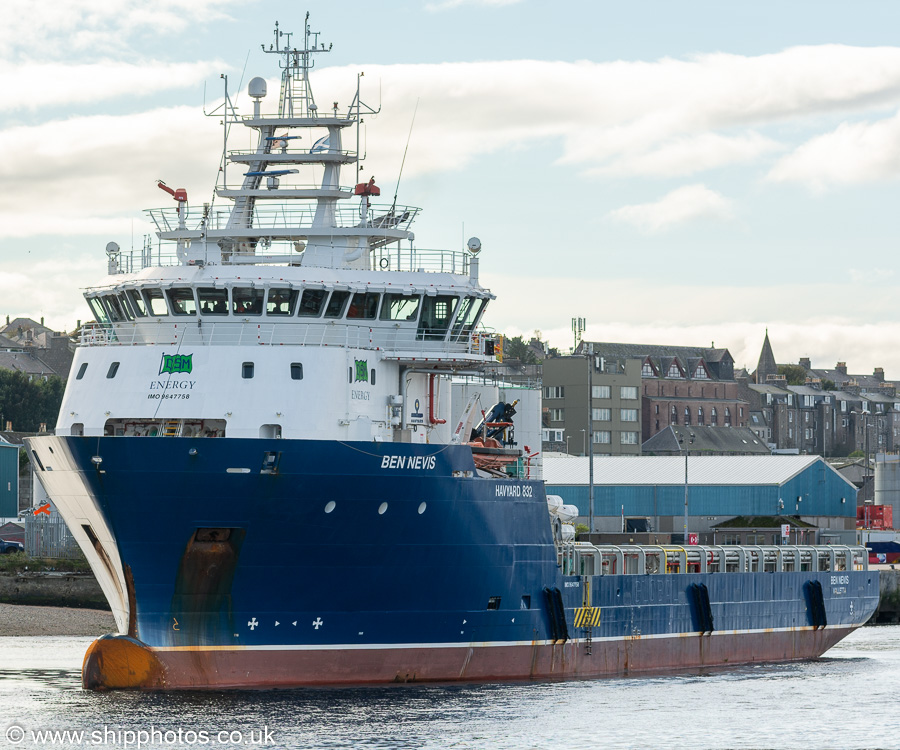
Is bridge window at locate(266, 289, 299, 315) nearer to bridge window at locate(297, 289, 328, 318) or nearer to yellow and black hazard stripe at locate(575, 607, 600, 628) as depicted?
bridge window at locate(297, 289, 328, 318)

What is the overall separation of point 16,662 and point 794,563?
70.6 ft

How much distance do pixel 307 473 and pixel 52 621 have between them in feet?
88.7

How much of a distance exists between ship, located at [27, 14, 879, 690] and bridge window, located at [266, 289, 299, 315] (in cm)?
6

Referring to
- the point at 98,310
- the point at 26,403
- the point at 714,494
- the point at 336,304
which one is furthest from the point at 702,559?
the point at 26,403

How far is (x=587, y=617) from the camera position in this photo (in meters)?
35.4

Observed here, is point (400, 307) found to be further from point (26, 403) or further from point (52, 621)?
point (26, 403)

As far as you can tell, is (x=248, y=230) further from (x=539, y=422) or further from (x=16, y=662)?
(x=16, y=662)

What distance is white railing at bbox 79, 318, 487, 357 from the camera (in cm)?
3192

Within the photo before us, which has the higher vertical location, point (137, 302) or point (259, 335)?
point (137, 302)

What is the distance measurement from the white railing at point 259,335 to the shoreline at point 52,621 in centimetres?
2023

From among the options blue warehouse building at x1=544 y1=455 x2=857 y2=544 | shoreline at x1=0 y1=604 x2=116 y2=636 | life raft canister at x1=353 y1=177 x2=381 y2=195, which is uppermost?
life raft canister at x1=353 y1=177 x2=381 y2=195

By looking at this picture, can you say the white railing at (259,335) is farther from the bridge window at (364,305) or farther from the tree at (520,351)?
the tree at (520,351)

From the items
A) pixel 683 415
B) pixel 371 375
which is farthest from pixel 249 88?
pixel 683 415

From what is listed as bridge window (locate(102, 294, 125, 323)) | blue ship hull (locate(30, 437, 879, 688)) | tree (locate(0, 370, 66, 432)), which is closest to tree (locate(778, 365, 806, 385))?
tree (locate(0, 370, 66, 432))
